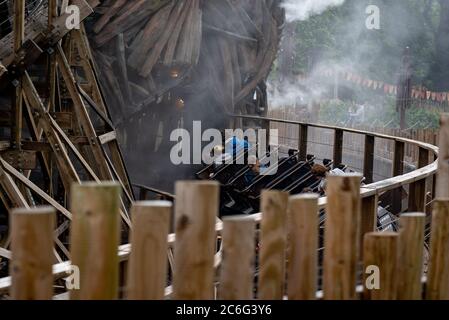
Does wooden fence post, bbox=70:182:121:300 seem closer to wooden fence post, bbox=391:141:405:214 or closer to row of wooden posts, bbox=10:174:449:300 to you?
row of wooden posts, bbox=10:174:449:300

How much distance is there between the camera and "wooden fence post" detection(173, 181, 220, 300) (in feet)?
7.48

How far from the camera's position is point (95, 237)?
2.16 m

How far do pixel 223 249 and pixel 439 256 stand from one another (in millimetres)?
922

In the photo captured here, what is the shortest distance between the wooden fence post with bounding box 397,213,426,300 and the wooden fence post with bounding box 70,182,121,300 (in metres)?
1.04

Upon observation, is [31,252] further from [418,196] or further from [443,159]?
[418,196]

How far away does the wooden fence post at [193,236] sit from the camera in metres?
2.28

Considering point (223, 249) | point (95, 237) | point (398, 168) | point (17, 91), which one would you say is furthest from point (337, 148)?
point (95, 237)

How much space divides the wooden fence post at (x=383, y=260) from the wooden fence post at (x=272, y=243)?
1.15 ft

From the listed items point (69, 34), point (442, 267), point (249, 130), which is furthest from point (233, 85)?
point (442, 267)

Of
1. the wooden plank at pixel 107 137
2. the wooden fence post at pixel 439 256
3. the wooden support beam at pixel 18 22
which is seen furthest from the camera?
the wooden plank at pixel 107 137

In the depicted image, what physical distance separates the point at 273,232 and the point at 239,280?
0.63 ft

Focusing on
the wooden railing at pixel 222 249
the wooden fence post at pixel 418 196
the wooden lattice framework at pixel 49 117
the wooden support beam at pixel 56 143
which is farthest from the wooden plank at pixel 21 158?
the wooden railing at pixel 222 249

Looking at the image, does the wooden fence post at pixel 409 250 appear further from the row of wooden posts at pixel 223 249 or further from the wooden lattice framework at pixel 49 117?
the wooden lattice framework at pixel 49 117

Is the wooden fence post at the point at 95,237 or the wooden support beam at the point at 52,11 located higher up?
the wooden support beam at the point at 52,11
